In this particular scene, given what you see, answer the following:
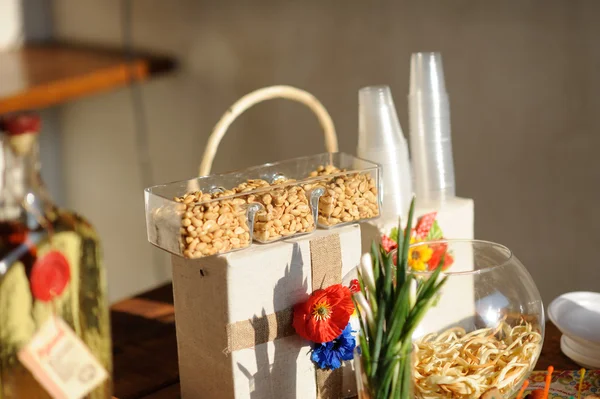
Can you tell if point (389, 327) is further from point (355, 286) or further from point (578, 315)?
point (578, 315)

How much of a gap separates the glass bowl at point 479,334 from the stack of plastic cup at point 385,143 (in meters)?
0.16

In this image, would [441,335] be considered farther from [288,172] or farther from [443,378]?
[288,172]

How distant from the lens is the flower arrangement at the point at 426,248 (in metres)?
0.98

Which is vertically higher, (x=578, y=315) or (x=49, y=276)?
(x=49, y=276)

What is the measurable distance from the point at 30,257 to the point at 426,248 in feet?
1.59

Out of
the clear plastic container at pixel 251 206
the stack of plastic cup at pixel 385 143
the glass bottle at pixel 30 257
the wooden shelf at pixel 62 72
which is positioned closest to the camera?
the glass bottle at pixel 30 257

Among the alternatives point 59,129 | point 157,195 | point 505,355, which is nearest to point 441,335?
point 505,355

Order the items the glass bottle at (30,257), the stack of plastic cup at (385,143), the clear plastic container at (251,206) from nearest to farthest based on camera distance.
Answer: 1. the glass bottle at (30,257)
2. the clear plastic container at (251,206)
3. the stack of plastic cup at (385,143)

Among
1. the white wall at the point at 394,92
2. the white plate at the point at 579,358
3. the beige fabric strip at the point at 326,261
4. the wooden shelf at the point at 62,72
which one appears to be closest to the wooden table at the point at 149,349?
the white plate at the point at 579,358

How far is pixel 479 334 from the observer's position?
2.96 feet

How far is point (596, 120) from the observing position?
1642 mm

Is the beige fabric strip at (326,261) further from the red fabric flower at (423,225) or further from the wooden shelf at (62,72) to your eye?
the wooden shelf at (62,72)

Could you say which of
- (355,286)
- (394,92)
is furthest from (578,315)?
(394,92)

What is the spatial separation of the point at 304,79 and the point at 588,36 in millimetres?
832
